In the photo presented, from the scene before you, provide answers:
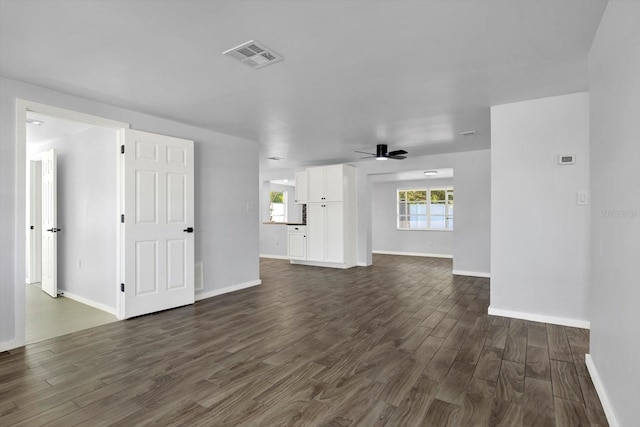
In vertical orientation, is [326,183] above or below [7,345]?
above

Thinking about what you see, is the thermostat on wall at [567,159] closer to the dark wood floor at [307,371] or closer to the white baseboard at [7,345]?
the dark wood floor at [307,371]

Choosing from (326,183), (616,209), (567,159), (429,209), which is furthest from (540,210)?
(429,209)

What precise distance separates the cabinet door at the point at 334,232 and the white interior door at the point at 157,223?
11.3ft

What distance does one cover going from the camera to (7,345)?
2.93 m

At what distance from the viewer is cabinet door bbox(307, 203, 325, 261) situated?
7.43 metres

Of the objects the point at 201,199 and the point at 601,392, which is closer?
the point at 601,392

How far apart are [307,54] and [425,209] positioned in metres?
8.07

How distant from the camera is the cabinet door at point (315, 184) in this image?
7477mm

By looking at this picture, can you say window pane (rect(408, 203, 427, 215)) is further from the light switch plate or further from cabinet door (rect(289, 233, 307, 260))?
the light switch plate

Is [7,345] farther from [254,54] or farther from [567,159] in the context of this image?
[567,159]

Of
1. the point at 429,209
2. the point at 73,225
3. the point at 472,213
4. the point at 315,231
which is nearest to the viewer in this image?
the point at 73,225

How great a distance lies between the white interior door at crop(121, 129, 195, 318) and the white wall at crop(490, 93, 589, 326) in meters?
3.75

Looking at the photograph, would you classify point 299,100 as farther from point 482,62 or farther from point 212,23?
point 482,62

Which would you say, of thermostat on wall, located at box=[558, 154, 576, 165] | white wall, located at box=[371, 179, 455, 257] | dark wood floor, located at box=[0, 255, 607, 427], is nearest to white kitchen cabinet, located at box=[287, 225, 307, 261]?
white wall, located at box=[371, 179, 455, 257]
